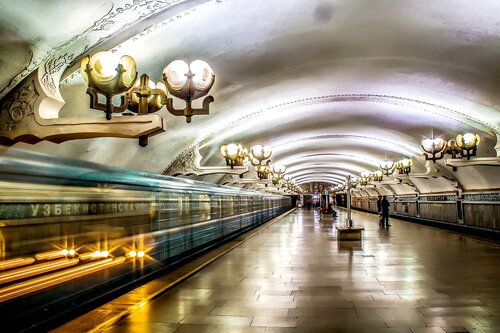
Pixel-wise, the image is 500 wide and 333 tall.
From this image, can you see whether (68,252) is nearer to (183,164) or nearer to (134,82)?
(134,82)

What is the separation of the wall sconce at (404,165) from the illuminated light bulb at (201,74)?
1423 cm

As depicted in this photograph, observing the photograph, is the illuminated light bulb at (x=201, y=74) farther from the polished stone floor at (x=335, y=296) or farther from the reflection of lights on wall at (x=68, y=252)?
the polished stone floor at (x=335, y=296)

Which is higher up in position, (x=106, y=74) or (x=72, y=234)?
(x=106, y=74)

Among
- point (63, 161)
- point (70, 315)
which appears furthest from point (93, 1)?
point (70, 315)

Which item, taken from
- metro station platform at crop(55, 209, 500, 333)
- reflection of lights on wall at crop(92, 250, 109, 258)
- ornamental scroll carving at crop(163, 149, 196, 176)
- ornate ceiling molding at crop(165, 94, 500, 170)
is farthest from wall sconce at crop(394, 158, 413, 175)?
reflection of lights on wall at crop(92, 250, 109, 258)

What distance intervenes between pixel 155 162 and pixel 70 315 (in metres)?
8.51

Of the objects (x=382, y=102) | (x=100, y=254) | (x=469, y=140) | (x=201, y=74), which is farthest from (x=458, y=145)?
(x=100, y=254)

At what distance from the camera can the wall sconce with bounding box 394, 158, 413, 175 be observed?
58.3ft

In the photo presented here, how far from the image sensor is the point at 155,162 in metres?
13.3

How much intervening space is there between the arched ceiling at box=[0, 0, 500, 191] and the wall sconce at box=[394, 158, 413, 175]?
2069 millimetres

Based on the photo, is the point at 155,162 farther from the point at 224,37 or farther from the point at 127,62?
the point at 127,62

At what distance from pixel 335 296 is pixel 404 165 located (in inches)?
518

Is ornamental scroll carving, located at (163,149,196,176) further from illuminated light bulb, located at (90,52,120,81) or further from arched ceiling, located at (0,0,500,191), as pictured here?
illuminated light bulb, located at (90,52,120,81)

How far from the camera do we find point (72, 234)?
511cm
